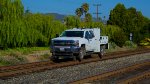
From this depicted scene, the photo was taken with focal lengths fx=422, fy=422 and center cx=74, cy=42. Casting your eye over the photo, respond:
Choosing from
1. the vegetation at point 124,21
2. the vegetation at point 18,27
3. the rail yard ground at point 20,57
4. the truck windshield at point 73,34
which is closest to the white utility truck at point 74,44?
the truck windshield at point 73,34

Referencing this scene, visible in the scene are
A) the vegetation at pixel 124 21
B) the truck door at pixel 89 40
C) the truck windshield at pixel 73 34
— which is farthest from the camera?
the vegetation at pixel 124 21

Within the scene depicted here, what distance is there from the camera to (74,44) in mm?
27797

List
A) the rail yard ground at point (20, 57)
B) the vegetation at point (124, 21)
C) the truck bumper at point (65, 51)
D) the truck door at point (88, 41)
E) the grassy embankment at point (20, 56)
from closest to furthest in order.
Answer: the truck bumper at point (65, 51)
the rail yard ground at point (20, 57)
the grassy embankment at point (20, 56)
the truck door at point (88, 41)
the vegetation at point (124, 21)

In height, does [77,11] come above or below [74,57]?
above

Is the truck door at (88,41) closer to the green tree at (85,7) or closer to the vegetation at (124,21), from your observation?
the vegetation at (124,21)

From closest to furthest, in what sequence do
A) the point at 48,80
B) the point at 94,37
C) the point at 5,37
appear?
the point at 48,80, the point at 94,37, the point at 5,37

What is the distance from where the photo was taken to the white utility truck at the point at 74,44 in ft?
91.4

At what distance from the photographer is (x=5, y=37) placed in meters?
34.7

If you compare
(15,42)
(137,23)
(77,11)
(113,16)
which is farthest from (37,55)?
(77,11)

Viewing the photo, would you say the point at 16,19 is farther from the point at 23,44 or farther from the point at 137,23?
the point at 137,23

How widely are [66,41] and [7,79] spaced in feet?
34.9

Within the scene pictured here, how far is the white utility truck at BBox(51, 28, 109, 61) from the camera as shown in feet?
91.4

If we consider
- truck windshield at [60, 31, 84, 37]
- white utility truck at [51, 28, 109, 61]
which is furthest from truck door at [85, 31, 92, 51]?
truck windshield at [60, 31, 84, 37]

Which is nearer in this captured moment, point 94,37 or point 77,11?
point 94,37
